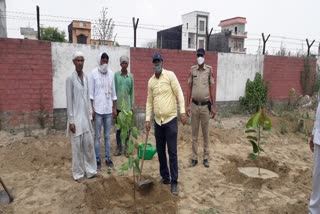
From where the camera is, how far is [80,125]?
13.2 feet

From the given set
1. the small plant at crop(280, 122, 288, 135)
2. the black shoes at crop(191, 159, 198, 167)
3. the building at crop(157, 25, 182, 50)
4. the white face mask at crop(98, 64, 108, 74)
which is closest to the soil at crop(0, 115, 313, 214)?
the black shoes at crop(191, 159, 198, 167)

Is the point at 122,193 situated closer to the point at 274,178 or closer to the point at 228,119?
the point at 274,178

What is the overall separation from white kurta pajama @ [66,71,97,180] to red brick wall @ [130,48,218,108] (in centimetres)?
334

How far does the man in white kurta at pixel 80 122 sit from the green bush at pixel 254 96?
643 cm

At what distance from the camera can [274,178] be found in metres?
4.53

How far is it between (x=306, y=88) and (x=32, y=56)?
377 inches

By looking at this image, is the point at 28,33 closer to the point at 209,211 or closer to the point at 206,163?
the point at 206,163

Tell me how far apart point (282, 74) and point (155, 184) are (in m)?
8.05

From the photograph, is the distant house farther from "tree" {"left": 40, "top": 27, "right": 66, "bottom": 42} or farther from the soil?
the soil

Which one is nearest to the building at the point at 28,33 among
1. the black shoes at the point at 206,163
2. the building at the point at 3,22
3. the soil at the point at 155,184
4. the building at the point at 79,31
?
the building at the point at 79,31

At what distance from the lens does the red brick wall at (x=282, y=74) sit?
9828 millimetres

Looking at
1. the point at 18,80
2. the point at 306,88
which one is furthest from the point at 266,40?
the point at 18,80

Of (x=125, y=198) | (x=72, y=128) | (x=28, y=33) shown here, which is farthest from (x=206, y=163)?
(x=28, y=33)

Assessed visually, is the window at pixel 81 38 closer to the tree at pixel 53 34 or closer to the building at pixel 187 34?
the tree at pixel 53 34
